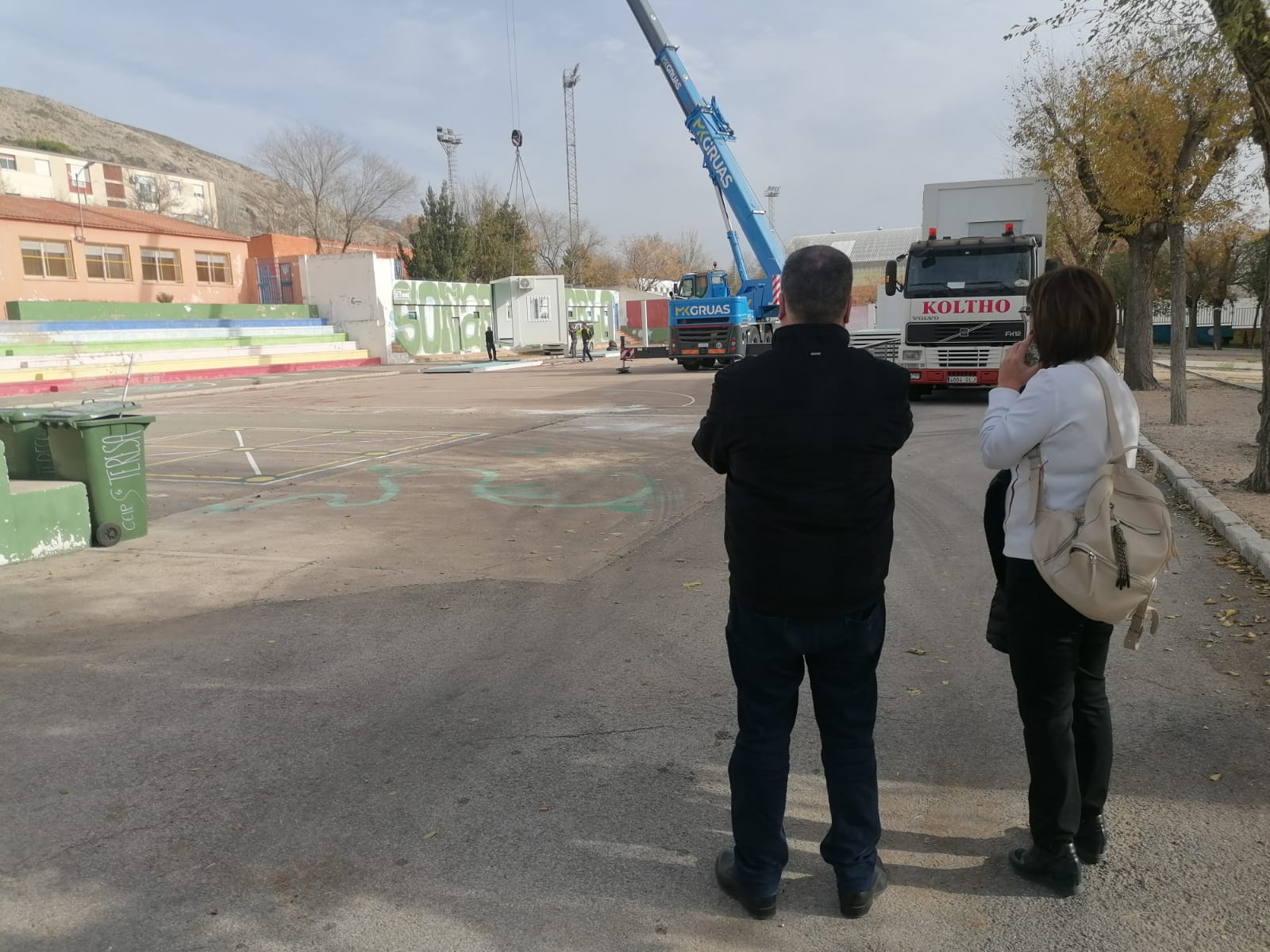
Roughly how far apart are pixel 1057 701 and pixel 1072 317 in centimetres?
120

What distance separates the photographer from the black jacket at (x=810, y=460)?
265 centimetres

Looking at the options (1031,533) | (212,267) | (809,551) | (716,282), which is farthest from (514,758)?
(212,267)

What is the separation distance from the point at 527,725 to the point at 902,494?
6440mm

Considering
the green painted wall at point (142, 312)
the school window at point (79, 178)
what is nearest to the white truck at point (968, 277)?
the green painted wall at point (142, 312)

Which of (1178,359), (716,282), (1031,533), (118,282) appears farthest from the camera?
(118,282)

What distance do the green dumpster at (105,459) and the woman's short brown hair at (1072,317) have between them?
7165mm

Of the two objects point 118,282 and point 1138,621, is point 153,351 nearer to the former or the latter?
point 118,282

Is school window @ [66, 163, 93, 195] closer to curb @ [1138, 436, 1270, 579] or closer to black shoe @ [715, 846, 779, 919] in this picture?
curb @ [1138, 436, 1270, 579]

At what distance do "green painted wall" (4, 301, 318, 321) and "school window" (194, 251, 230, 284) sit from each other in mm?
5742

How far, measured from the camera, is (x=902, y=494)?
382 inches

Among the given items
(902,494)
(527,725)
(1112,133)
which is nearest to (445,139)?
(1112,133)

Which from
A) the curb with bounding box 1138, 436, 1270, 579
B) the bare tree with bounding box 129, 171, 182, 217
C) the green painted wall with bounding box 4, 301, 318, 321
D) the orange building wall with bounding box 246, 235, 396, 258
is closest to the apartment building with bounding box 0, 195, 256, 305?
the orange building wall with bounding box 246, 235, 396, 258

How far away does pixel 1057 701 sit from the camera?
2.87 m

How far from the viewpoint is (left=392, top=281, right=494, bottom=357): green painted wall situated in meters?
42.3
